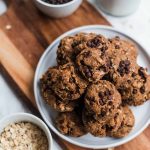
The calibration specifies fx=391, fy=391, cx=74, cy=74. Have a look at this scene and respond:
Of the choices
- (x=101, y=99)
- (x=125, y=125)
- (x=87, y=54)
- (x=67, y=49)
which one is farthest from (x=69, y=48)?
(x=125, y=125)

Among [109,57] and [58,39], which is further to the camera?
[58,39]

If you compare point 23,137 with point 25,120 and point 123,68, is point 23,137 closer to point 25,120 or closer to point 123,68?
point 25,120

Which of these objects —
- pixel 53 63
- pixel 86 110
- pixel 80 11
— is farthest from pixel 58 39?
pixel 86 110

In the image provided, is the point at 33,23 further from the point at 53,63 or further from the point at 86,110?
the point at 86,110

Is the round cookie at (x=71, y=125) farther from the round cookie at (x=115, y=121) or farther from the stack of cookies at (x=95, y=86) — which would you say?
the round cookie at (x=115, y=121)

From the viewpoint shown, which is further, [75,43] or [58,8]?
[58,8]

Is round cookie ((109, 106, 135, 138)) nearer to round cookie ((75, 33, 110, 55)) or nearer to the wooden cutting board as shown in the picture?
the wooden cutting board

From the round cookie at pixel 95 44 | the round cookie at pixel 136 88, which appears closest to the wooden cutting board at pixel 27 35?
the round cookie at pixel 136 88
